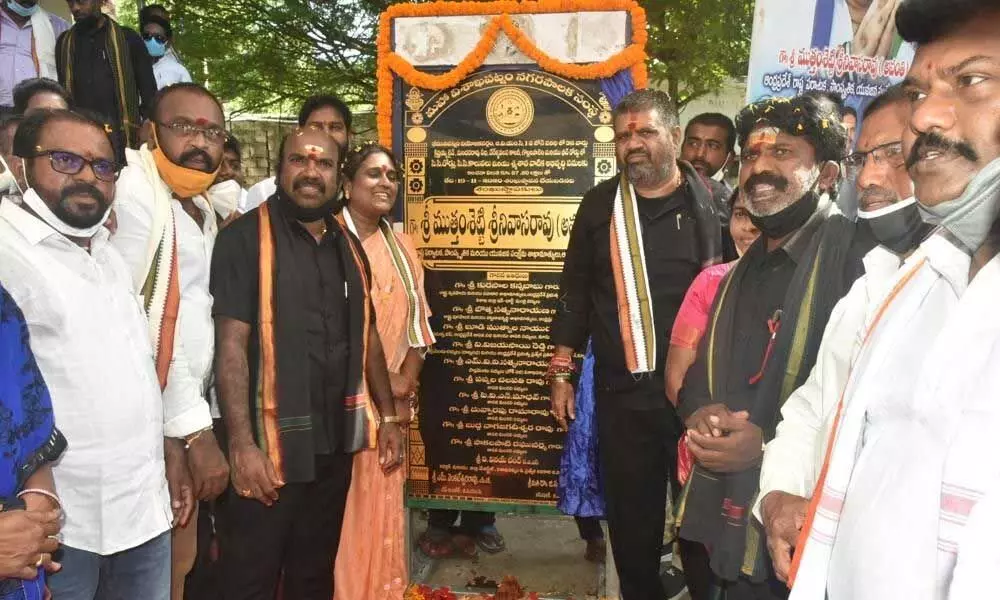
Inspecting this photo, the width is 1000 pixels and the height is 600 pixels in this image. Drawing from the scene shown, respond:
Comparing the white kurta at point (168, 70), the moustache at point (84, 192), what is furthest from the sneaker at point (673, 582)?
the white kurta at point (168, 70)

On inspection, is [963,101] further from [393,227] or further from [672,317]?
[393,227]

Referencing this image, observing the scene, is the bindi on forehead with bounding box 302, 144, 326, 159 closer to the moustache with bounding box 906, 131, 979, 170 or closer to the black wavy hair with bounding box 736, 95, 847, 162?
the black wavy hair with bounding box 736, 95, 847, 162

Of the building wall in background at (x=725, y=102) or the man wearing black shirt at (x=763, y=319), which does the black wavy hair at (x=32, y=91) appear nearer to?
the man wearing black shirt at (x=763, y=319)

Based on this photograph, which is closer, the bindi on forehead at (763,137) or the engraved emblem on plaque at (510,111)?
the bindi on forehead at (763,137)

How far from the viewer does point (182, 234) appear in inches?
108

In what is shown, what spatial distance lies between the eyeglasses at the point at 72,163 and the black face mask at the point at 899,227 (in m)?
2.18


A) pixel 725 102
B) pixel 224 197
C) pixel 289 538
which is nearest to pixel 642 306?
pixel 289 538

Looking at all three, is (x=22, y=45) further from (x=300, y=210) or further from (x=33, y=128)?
(x=33, y=128)

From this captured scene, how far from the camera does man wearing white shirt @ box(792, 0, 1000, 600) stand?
3.79 feet

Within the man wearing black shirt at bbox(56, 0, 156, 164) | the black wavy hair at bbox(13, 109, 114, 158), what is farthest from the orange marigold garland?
the man wearing black shirt at bbox(56, 0, 156, 164)

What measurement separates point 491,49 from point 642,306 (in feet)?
5.21

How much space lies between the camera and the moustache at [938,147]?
1221 millimetres

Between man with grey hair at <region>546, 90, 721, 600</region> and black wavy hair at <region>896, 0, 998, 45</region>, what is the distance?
185 centimetres

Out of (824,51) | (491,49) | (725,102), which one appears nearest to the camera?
(491,49)
